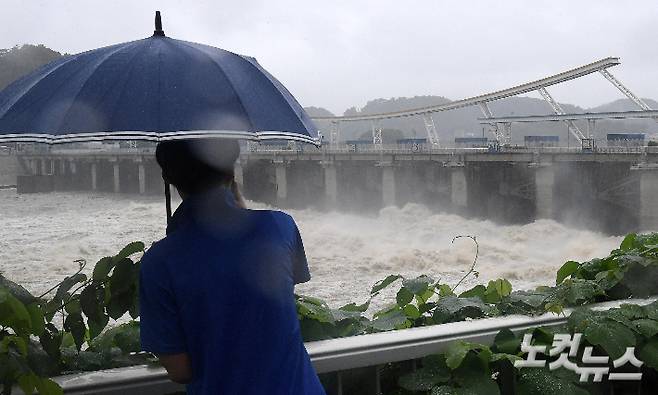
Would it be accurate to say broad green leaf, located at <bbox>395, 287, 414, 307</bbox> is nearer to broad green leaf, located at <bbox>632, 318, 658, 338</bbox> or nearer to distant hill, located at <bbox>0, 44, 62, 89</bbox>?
broad green leaf, located at <bbox>632, 318, 658, 338</bbox>

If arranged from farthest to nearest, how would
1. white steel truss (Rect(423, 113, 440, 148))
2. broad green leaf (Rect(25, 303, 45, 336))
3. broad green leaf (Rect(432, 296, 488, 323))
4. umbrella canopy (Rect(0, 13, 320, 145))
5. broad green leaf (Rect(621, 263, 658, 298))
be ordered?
white steel truss (Rect(423, 113, 440, 148)), broad green leaf (Rect(621, 263, 658, 298)), broad green leaf (Rect(432, 296, 488, 323)), umbrella canopy (Rect(0, 13, 320, 145)), broad green leaf (Rect(25, 303, 45, 336))

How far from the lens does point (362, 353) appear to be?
1615 millimetres

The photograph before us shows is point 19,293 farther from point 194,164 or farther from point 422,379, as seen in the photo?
point 422,379

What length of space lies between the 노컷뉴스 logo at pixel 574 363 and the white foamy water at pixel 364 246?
13.7 metres

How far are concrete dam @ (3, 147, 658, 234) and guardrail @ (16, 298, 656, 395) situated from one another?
15475 mm

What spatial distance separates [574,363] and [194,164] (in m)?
1.29

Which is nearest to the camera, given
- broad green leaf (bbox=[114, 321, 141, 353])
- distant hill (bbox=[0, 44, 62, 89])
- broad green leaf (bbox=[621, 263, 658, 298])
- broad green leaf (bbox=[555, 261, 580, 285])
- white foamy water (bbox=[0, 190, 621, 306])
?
broad green leaf (bbox=[114, 321, 141, 353])

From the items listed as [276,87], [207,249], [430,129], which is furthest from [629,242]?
[430,129]

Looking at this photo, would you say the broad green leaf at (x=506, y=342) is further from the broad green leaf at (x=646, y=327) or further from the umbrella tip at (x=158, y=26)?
the umbrella tip at (x=158, y=26)

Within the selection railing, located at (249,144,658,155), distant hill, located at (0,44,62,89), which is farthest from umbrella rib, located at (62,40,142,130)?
distant hill, located at (0,44,62,89)

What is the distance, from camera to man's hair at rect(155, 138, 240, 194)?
1.24m

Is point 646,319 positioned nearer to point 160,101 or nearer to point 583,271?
point 583,271

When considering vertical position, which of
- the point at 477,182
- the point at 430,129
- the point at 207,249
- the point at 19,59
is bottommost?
the point at 477,182

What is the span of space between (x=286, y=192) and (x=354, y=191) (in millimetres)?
4654
